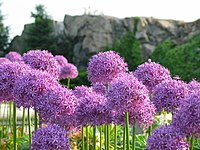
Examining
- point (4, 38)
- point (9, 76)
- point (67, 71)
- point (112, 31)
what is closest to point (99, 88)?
point (9, 76)

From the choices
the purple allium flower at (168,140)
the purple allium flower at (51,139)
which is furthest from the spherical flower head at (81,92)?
the purple allium flower at (168,140)

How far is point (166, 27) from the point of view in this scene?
2572 cm

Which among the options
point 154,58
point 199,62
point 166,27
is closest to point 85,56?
point 166,27

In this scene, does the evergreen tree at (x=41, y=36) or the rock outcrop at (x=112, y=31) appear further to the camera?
the evergreen tree at (x=41, y=36)

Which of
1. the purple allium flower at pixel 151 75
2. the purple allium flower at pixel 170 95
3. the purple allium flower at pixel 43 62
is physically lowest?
the purple allium flower at pixel 170 95

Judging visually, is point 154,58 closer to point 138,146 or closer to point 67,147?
point 138,146

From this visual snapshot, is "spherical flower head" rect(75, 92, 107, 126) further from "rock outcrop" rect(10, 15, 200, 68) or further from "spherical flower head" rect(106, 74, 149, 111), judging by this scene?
"rock outcrop" rect(10, 15, 200, 68)

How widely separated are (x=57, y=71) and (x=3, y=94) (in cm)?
47

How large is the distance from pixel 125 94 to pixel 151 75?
2.04 feet

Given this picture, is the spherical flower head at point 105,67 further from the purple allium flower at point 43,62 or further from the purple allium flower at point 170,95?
the purple allium flower at point 170,95

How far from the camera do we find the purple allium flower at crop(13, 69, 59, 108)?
2592 millimetres

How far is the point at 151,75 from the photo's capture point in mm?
2969

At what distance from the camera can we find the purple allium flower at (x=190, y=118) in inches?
79.6

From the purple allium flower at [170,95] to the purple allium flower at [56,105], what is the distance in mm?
464
